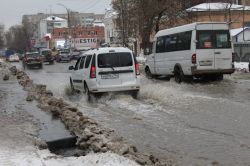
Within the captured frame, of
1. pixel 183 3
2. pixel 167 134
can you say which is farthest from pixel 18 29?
pixel 167 134

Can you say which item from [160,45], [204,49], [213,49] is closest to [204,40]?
[204,49]

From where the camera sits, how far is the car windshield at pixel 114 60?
1730 centimetres

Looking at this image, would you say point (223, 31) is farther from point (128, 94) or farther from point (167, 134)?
point (167, 134)

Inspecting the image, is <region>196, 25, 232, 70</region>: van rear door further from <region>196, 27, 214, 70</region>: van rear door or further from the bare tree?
the bare tree

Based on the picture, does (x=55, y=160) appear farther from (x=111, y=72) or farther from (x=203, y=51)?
(x=203, y=51)

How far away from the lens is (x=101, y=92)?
17109mm

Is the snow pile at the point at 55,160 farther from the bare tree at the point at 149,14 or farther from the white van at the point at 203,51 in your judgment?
the bare tree at the point at 149,14

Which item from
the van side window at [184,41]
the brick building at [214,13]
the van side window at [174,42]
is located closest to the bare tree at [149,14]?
the brick building at [214,13]

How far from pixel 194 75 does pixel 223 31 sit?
7.35ft

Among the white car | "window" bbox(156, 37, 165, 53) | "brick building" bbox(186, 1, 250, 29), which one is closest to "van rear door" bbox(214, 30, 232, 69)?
"window" bbox(156, 37, 165, 53)

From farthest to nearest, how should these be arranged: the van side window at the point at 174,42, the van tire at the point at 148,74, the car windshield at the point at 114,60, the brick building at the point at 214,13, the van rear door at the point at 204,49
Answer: the brick building at the point at 214,13, the van tire at the point at 148,74, the van side window at the point at 174,42, the van rear door at the point at 204,49, the car windshield at the point at 114,60

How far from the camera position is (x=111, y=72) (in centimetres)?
1717

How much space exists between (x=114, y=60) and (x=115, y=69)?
346 mm

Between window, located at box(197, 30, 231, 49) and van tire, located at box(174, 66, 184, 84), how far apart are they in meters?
1.76
